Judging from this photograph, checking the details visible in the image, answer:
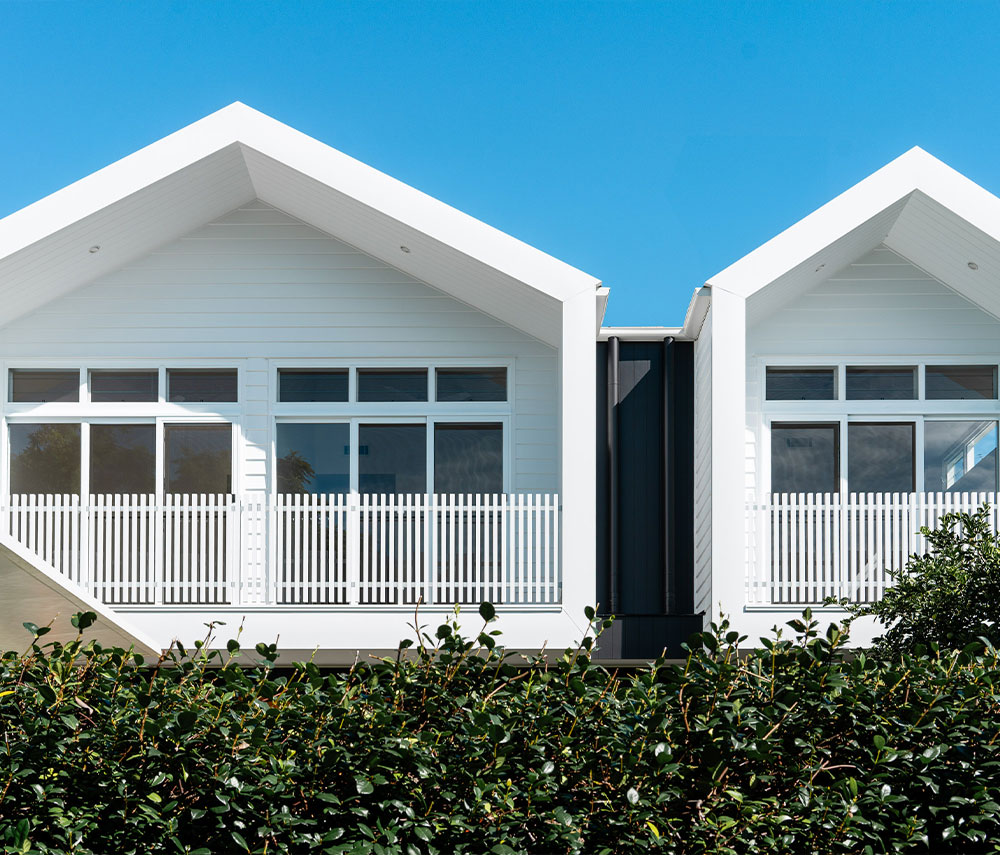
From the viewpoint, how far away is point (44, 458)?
12953 mm

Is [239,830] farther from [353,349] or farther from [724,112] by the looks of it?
[724,112]

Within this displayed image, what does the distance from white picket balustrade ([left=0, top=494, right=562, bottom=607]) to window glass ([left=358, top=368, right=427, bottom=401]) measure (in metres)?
1.76

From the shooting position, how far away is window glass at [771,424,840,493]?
13031mm

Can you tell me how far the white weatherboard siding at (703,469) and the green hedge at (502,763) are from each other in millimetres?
6871

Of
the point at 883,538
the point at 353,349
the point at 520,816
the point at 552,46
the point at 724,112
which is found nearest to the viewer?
the point at 520,816

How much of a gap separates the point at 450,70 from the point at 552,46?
14.0 feet

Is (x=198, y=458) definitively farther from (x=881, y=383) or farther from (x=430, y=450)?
(x=881, y=383)

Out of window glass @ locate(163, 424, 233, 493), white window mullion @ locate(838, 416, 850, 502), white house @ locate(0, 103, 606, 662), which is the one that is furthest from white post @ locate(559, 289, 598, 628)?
window glass @ locate(163, 424, 233, 493)

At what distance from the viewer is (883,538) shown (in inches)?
455

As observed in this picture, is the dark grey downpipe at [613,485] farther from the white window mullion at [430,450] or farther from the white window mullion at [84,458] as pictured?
the white window mullion at [84,458]

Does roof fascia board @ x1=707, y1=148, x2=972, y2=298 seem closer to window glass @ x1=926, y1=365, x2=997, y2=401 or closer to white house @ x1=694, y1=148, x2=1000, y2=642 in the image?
white house @ x1=694, y1=148, x2=1000, y2=642

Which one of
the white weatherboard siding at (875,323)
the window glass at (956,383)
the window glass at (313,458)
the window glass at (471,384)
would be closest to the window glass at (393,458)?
the window glass at (313,458)

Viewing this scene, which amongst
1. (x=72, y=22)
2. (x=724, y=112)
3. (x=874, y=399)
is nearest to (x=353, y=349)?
(x=874, y=399)

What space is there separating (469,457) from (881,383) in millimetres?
4703
